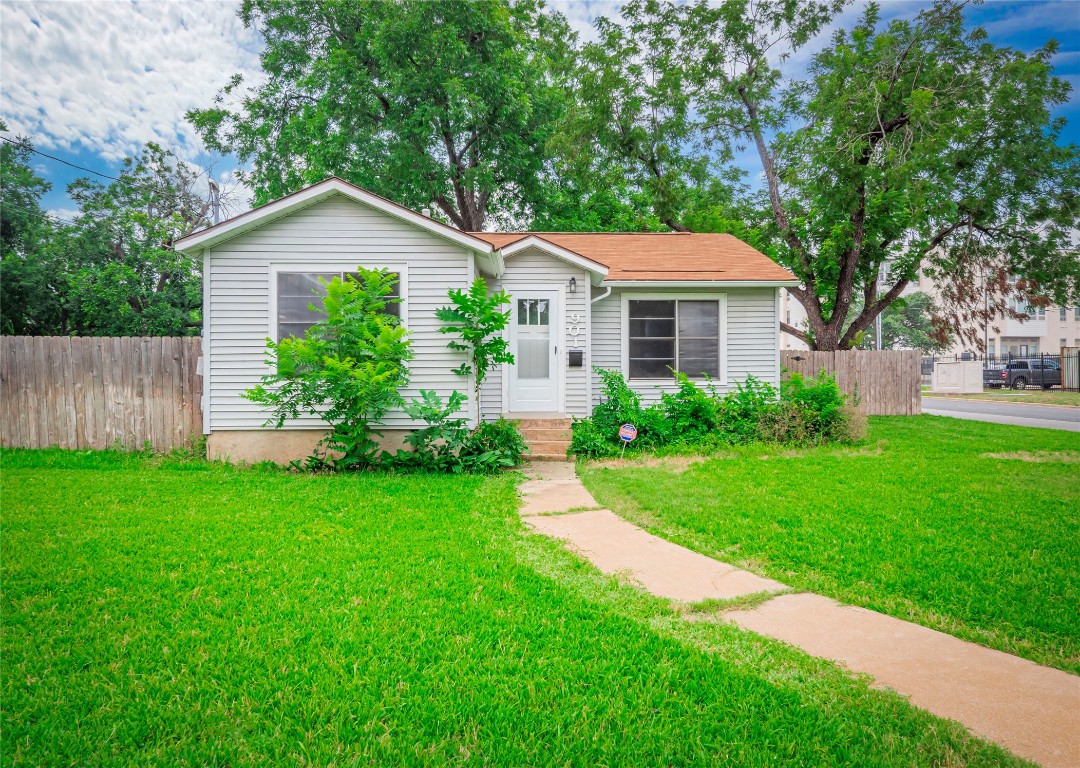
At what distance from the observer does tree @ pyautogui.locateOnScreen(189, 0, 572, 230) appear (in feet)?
52.7

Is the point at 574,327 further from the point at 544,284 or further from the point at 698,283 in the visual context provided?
the point at 698,283

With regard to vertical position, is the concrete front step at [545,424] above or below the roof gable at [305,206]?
below

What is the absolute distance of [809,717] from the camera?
6.88 feet

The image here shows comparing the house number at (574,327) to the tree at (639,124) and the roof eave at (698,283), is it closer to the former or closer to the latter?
the roof eave at (698,283)

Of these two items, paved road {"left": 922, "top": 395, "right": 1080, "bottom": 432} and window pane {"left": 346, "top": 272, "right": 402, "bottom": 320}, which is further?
paved road {"left": 922, "top": 395, "right": 1080, "bottom": 432}

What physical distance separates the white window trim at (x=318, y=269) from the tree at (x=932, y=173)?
12.4 metres

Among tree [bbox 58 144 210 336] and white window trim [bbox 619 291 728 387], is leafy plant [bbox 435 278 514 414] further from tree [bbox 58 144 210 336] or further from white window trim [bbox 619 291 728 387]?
tree [bbox 58 144 210 336]

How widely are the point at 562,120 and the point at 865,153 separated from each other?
8.80m

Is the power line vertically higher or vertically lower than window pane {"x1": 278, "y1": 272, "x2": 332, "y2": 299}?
higher

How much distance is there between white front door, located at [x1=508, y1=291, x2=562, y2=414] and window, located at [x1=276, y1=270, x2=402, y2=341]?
234cm

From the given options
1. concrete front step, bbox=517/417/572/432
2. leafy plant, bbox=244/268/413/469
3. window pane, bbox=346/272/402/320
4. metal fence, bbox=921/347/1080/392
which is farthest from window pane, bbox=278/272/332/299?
metal fence, bbox=921/347/1080/392

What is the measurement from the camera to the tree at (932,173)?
45.8ft

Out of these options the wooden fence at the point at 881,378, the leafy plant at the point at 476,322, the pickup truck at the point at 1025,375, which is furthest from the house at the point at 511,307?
the pickup truck at the point at 1025,375

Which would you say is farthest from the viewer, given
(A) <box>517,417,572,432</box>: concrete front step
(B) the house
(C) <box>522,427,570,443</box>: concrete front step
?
(A) <box>517,417,572,432</box>: concrete front step
